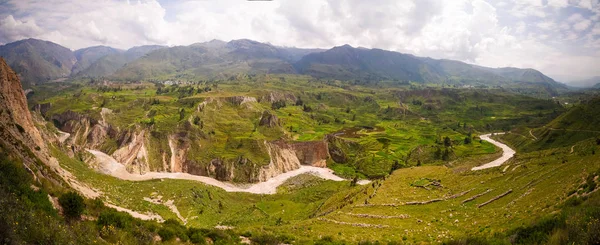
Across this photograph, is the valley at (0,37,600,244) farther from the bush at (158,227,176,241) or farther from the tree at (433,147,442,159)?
the tree at (433,147,442,159)

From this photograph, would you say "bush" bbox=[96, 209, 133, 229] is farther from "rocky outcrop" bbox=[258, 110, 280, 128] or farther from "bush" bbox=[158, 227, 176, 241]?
"rocky outcrop" bbox=[258, 110, 280, 128]

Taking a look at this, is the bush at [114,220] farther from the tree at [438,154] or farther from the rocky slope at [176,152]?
the tree at [438,154]

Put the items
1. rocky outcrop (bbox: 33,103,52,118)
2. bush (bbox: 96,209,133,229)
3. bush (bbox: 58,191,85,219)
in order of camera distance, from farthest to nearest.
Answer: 1. rocky outcrop (bbox: 33,103,52,118)
2. bush (bbox: 96,209,133,229)
3. bush (bbox: 58,191,85,219)

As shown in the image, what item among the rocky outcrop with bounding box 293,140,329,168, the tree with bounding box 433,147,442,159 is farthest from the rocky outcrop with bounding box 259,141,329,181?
the tree with bounding box 433,147,442,159

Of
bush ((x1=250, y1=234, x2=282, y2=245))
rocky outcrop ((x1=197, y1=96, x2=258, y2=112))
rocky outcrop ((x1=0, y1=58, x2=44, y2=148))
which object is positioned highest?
rocky outcrop ((x1=197, y1=96, x2=258, y2=112))

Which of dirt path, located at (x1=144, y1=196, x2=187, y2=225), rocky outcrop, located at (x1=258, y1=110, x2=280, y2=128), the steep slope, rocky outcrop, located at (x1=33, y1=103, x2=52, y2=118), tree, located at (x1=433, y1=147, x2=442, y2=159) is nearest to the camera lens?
dirt path, located at (x1=144, y1=196, x2=187, y2=225)

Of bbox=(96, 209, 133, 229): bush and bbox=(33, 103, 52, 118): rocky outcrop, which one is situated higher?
bbox=(33, 103, 52, 118): rocky outcrop

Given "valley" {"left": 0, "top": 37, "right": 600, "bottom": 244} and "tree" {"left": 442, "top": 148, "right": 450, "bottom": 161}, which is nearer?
"valley" {"left": 0, "top": 37, "right": 600, "bottom": 244}

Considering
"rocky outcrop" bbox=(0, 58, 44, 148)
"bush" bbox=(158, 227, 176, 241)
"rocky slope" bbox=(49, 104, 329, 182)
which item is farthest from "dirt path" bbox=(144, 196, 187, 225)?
"bush" bbox=(158, 227, 176, 241)

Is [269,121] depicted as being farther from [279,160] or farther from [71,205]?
[71,205]
